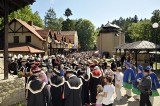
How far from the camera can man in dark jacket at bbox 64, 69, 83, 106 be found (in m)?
9.03

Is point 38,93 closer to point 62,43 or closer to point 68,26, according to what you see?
point 62,43

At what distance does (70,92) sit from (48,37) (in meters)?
40.8

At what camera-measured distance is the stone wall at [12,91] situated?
11375 mm

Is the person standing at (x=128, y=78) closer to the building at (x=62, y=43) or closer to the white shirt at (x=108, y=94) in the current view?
the white shirt at (x=108, y=94)

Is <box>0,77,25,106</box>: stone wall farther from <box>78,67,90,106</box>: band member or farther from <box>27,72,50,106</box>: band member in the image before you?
<box>27,72,50,106</box>: band member

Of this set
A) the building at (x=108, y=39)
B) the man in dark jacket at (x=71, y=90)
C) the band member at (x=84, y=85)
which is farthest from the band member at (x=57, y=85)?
the building at (x=108, y=39)

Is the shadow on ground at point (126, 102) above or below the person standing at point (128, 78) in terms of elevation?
below

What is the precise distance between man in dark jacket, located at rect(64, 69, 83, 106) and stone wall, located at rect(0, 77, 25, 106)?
3471 mm

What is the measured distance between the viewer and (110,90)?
871 centimetres

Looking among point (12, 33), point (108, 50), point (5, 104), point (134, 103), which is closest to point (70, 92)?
point (5, 104)

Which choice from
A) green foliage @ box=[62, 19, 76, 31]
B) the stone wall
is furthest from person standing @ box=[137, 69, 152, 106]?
green foliage @ box=[62, 19, 76, 31]

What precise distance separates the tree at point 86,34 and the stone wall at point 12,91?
95.6 meters

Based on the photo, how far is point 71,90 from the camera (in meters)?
9.06

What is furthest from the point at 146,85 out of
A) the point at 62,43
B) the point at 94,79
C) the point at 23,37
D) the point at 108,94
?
the point at 62,43
